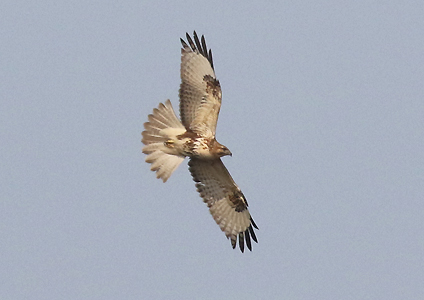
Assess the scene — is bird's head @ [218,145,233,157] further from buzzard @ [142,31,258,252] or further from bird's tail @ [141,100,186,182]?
bird's tail @ [141,100,186,182]

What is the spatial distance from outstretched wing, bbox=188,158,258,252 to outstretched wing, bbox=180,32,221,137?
0.54 metres

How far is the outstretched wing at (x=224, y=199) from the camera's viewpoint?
1101 centimetres

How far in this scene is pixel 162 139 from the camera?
429 inches

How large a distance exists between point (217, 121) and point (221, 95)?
14.5 inches

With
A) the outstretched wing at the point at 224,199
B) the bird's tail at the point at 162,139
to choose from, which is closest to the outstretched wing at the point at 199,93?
the bird's tail at the point at 162,139

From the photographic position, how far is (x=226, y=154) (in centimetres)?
1054

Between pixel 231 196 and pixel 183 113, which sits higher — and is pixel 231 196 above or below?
below

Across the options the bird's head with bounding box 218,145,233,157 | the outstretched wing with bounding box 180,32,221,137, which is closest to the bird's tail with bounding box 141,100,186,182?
the outstretched wing with bounding box 180,32,221,137

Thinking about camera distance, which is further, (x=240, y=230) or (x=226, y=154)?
(x=240, y=230)

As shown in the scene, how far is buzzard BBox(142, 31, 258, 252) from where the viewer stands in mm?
10742

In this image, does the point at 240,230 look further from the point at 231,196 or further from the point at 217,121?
the point at 217,121

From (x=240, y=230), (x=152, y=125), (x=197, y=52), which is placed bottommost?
(x=240, y=230)

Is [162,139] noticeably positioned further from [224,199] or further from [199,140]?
[224,199]

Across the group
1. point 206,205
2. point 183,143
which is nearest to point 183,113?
point 183,143
